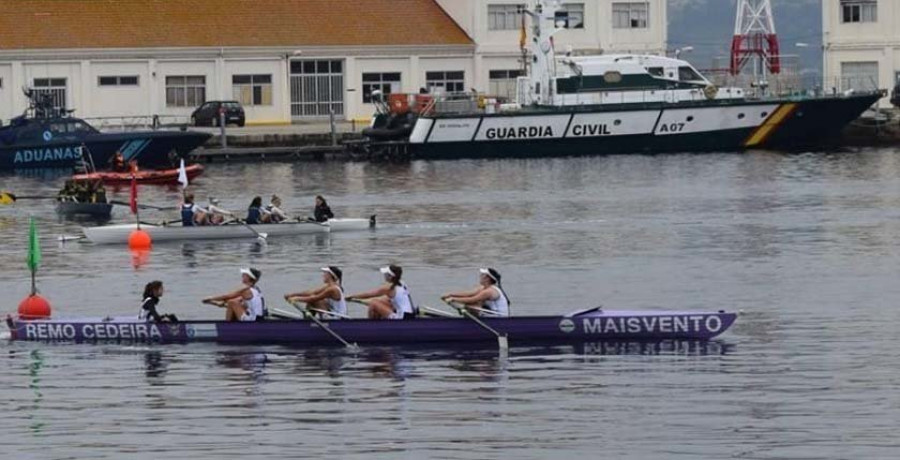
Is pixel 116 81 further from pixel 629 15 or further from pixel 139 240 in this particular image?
pixel 139 240

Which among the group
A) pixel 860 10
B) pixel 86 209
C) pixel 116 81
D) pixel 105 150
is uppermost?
pixel 860 10

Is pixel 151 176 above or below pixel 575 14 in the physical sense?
below

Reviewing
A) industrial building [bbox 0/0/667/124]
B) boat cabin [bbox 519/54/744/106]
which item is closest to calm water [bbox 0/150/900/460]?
boat cabin [bbox 519/54/744/106]

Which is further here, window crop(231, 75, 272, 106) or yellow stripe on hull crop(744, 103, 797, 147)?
window crop(231, 75, 272, 106)

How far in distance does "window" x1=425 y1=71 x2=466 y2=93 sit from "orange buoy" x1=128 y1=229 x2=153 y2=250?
5126 centimetres

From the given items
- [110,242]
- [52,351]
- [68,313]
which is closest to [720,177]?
[110,242]

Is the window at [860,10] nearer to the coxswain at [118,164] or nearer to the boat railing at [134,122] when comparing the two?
the boat railing at [134,122]

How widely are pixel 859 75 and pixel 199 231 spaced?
58.1m

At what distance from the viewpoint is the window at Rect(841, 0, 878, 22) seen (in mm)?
113188

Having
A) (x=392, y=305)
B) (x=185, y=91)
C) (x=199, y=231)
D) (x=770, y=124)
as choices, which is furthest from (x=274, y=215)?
(x=185, y=91)

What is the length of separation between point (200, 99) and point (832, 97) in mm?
31818

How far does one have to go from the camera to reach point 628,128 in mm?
101062

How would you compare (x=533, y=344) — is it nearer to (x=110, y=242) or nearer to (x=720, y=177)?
(x=110, y=242)

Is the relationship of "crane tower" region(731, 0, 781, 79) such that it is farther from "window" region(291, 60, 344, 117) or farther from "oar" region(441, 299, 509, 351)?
"oar" region(441, 299, 509, 351)
